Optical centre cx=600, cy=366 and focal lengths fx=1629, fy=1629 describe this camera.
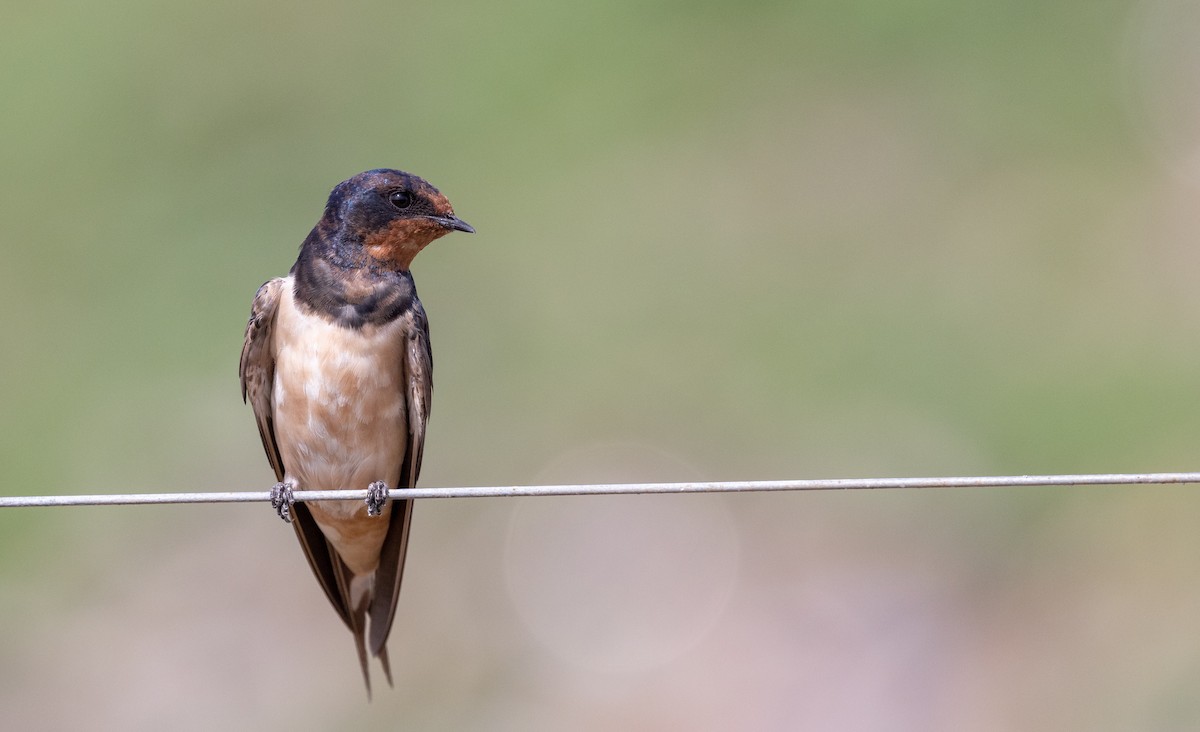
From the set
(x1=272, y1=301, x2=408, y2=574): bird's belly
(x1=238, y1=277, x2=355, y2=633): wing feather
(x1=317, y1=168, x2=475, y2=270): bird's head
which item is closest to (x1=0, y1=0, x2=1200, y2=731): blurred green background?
(x1=238, y1=277, x2=355, y2=633): wing feather

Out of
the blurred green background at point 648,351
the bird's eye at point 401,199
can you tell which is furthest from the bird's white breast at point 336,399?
the blurred green background at point 648,351

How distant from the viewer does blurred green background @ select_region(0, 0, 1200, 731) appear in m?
8.73

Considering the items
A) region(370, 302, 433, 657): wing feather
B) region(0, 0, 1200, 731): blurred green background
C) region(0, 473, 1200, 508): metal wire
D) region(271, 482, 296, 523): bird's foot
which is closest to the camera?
region(0, 473, 1200, 508): metal wire

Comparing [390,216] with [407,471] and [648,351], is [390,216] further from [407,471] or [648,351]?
[648,351]

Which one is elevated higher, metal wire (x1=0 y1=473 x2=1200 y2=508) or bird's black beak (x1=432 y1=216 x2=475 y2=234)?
bird's black beak (x1=432 y1=216 x2=475 y2=234)

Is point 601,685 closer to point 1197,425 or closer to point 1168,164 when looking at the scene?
point 1197,425

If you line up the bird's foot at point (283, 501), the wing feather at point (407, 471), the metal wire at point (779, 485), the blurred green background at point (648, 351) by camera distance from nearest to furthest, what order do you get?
the metal wire at point (779, 485)
the bird's foot at point (283, 501)
the wing feather at point (407, 471)
the blurred green background at point (648, 351)

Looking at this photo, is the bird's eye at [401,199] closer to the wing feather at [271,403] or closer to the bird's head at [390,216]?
the bird's head at [390,216]

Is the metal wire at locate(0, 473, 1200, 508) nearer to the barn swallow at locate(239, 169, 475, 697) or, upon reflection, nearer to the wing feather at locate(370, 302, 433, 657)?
the barn swallow at locate(239, 169, 475, 697)

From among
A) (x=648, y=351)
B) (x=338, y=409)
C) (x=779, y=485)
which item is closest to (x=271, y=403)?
(x=338, y=409)

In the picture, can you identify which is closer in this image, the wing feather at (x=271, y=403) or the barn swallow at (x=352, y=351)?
the barn swallow at (x=352, y=351)

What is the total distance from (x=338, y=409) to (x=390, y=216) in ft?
2.12

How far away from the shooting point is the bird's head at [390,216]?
5262mm

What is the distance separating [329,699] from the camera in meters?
8.65
